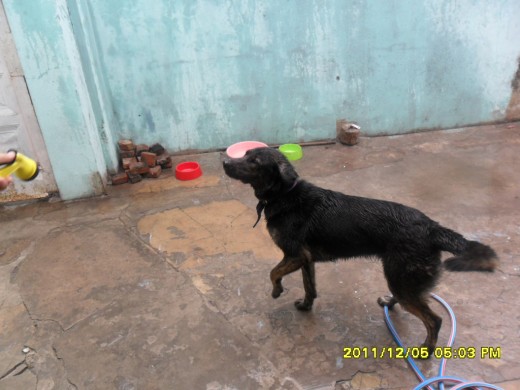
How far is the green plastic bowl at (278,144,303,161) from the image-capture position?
529cm

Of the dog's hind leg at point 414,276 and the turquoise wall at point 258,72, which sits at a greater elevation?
the turquoise wall at point 258,72

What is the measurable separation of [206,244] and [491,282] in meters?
2.58

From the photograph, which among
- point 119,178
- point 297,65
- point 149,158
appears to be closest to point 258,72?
point 297,65

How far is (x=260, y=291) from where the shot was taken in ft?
10.3

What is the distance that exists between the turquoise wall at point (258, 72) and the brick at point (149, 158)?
17.4 inches

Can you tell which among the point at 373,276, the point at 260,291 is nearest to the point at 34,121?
the point at 260,291

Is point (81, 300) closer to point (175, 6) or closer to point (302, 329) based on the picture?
point (302, 329)

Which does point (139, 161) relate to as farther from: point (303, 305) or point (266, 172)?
point (303, 305)

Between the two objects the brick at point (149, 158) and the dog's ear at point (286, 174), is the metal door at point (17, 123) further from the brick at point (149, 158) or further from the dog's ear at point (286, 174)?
the dog's ear at point (286, 174)

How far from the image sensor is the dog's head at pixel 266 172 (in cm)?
260

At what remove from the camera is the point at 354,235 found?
2469mm

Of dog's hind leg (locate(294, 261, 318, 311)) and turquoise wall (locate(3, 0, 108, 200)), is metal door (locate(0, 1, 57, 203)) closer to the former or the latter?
turquoise wall (locate(3, 0, 108, 200))

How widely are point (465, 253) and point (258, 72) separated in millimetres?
3876

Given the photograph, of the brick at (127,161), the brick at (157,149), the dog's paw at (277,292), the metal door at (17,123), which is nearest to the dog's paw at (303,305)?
the dog's paw at (277,292)
